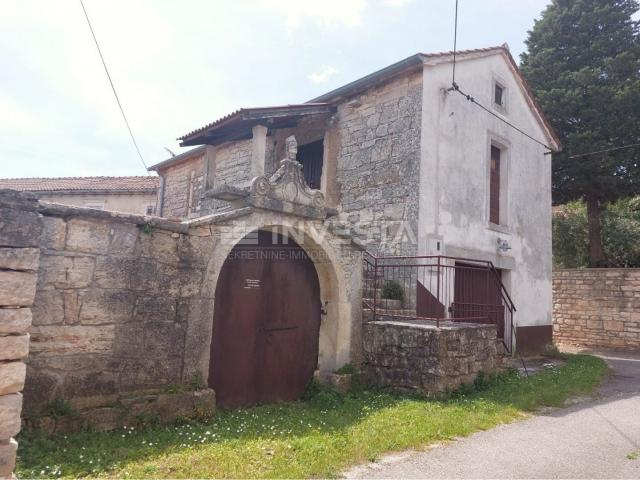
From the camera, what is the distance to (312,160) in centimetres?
1103

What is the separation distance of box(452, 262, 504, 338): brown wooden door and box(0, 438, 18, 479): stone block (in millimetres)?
7544

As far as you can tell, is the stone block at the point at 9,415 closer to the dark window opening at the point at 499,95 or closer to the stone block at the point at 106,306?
the stone block at the point at 106,306

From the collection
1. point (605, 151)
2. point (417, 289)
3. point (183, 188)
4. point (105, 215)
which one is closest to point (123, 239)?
point (105, 215)

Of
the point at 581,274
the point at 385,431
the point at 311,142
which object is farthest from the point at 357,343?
the point at 581,274

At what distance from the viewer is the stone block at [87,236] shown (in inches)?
159

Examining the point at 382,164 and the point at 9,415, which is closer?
the point at 9,415

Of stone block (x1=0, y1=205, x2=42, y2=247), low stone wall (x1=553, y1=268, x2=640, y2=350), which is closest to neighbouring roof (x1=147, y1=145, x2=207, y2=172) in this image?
stone block (x1=0, y1=205, x2=42, y2=247)

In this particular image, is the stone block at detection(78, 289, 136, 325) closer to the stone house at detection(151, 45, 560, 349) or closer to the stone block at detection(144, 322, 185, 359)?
the stone block at detection(144, 322, 185, 359)

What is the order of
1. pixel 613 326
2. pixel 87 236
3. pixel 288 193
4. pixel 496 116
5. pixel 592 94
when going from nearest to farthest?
pixel 87 236 → pixel 288 193 → pixel 496 116 → pixel 613 326 → pixel 592 94

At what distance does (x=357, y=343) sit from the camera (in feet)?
20.9

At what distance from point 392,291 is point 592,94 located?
35.5 feet

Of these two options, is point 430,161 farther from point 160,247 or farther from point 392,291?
point 160,247

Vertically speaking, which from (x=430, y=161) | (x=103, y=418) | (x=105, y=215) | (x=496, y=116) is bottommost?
(x=103, y=418)

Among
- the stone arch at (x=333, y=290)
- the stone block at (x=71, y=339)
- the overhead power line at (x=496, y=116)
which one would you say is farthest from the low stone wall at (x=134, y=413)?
the overhead power line at (x=496, y=116)
